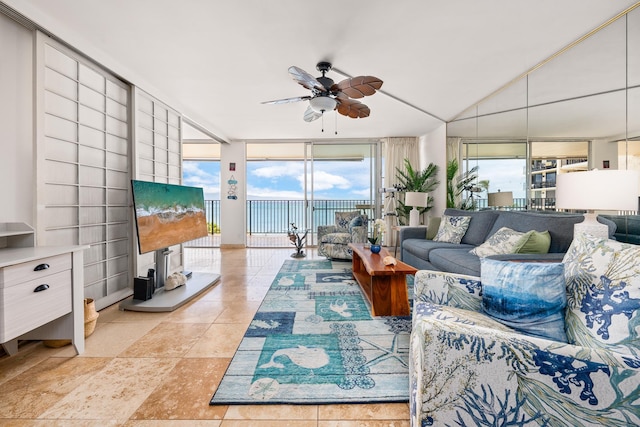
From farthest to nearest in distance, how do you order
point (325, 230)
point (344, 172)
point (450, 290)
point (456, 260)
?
point (344, 172) < point (325, 230) < point (456, 260) < point (450, 290)

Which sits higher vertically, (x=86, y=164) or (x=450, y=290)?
(x=86, y=164)

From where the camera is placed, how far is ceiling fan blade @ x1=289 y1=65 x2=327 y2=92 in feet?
7.99

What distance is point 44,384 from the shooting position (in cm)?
155

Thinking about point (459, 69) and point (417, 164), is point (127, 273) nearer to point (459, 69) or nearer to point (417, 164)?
point (459, 69)

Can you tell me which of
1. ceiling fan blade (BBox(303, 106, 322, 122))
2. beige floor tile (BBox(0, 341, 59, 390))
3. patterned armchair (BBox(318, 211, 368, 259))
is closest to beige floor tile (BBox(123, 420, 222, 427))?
beige floor tile (BBox(0, 341, 59, 390))

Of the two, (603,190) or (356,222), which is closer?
(603,190)

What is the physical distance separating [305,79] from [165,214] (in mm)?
1945

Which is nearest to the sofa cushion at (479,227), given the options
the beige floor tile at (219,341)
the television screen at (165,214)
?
the beige floor tile at (219,341)

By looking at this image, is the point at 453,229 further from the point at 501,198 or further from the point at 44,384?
the point at 44,384

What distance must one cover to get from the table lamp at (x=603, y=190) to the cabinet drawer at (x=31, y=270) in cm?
296

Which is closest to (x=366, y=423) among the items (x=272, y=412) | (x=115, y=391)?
(x=272, y=412)

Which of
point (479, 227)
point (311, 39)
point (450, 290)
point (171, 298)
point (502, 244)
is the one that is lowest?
point (171, 298)

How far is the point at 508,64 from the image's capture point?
2.92m

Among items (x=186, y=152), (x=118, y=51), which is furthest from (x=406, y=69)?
(x=186, y=152)
